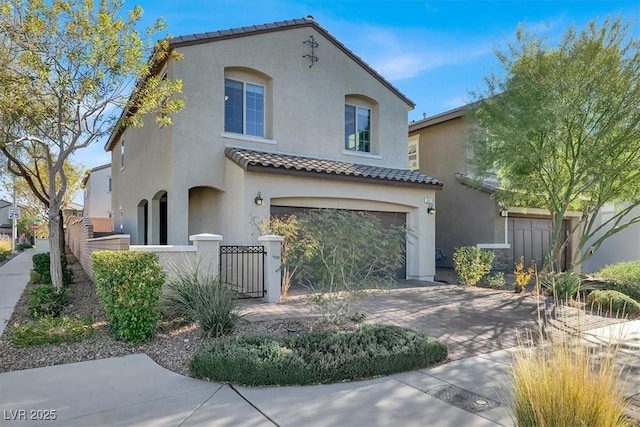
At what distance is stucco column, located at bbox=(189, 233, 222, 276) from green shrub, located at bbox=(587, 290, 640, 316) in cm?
869

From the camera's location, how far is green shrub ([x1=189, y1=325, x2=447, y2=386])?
510cm

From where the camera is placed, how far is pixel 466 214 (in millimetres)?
17328

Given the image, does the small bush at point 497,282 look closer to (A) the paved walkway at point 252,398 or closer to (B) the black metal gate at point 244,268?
(A) the paved walkway at point 252,398

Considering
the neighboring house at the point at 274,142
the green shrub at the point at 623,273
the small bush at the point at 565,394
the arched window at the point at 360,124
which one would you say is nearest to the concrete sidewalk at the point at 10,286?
the neighboring house at the point at 274,142

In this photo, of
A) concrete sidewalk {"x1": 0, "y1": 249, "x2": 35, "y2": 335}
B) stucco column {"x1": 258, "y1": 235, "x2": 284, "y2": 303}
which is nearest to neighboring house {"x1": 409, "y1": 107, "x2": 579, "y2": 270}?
stucco column {"x1": 258, "y1": 235, "x2": 284, "y2": 303}

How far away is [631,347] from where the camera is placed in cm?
690

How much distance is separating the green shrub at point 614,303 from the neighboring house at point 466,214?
215 inches

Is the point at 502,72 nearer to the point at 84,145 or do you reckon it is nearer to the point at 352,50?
the point at 352,50

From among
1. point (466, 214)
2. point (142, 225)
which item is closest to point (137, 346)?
point (142, 225)

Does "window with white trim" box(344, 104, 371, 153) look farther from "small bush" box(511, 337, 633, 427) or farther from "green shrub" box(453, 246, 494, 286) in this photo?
"small bush" box(511, 337, 633, 427)

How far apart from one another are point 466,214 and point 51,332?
14.7 m

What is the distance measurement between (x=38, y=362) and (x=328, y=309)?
4247 mm

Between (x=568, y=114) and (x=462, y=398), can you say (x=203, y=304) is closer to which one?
(x=462, y=398)

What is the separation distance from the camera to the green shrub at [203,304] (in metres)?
6.80
